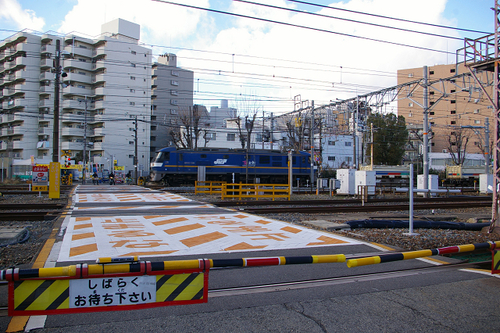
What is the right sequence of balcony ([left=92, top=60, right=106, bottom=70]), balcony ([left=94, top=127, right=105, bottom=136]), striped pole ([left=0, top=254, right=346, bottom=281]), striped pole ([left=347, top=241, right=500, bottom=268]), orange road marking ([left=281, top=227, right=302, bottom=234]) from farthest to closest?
balcony ([left=94, top=127, right=105, bottom=136]), balcony ([left=92, top=60, right=106, bottom=70]), orange road marking ([left=281, top=227, right=302, bottom=234]), striped pole ([left=347, top=241, right=500, bottom=268]), striped pole ([left=0, top=254, right=346, bottom=281])

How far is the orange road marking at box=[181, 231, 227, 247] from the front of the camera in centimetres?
784

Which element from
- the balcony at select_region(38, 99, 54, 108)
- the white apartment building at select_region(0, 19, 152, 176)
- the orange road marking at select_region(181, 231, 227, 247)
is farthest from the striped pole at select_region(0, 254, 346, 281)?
the balcony at select_region(38, 99, 54, 108)

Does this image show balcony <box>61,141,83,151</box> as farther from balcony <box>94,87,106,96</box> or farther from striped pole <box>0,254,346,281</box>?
striped pole <box>0,254,346,281</box>

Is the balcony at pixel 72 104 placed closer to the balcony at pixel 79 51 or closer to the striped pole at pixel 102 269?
the balcony at pixel 79 51

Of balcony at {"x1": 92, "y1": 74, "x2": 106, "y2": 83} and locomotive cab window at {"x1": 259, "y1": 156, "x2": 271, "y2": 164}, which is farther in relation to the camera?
balcony at {"x1": 92, "y1": 74, "x2": 106, "y2": 83}

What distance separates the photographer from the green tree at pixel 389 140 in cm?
4512

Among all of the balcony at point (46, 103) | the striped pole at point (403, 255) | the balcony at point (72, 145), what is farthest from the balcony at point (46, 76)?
the striped pole at point (403, 255)

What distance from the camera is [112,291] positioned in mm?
3283

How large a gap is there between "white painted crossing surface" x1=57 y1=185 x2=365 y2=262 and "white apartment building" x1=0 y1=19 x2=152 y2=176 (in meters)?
43.8

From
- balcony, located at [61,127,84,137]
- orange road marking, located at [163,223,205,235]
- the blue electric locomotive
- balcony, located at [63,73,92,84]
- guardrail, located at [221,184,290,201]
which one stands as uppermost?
balcony, located at [63,73,92,84]

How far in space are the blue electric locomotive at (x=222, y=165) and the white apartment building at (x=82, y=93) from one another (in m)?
24.9

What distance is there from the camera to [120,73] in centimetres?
5412

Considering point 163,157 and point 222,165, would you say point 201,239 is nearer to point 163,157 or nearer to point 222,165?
point 163,157

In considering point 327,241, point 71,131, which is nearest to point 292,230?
point 327,241
